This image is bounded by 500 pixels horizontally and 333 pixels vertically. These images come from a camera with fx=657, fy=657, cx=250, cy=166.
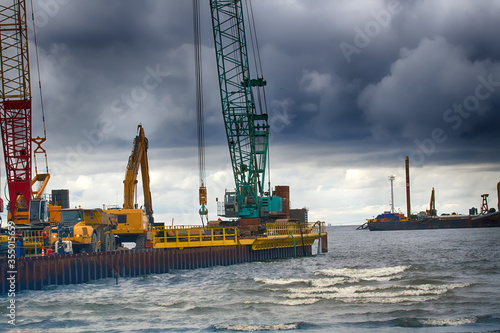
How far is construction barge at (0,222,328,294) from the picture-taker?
3859 centimetres

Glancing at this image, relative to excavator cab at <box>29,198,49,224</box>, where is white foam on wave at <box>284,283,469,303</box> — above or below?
below

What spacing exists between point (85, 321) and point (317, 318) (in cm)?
1043

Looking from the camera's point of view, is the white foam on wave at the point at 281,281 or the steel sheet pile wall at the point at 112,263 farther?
the white foam on wave at the point at 281,281

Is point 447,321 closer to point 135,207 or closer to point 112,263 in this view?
point 112,263

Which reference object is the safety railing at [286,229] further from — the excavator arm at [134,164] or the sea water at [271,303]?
the excavator arm at [134,164]

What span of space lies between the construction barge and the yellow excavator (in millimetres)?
4331

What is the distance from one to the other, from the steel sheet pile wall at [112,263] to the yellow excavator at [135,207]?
10.3m

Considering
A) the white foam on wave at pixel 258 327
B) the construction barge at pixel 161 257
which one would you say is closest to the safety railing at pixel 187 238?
the construction barge at pixel 161 257

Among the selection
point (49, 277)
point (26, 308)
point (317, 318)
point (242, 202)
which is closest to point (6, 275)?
point (49, 277)

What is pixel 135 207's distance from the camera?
7194cm

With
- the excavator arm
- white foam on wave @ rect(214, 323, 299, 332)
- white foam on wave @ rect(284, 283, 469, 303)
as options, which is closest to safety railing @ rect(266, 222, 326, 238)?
the excavator arm

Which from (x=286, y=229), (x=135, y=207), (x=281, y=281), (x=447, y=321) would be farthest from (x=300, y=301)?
(x=135, y=207)

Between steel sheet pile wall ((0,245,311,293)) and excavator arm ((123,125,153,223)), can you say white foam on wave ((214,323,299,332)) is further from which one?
excavator arm ((123,125,153,223))

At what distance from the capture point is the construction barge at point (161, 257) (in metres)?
38.6
